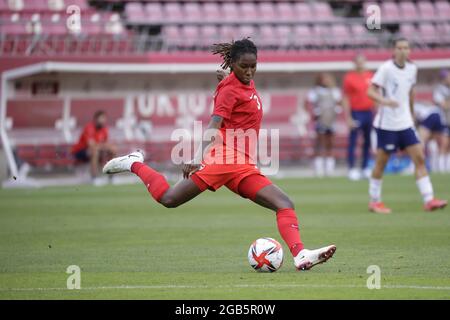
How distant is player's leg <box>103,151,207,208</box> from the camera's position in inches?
370

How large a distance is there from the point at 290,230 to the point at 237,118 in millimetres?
1164

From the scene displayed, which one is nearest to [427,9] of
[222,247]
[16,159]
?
[16,159]

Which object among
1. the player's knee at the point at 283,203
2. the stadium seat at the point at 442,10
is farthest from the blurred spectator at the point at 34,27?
the player's knee at the point at 283,203

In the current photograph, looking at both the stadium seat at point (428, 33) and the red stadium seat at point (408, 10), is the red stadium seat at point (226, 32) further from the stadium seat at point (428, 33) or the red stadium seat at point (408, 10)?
the red stadium seat at point (408, 10)

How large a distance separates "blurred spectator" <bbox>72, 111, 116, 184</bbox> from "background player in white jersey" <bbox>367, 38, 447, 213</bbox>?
34.0ft

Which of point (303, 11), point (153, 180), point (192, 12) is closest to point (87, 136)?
point (192, 12)

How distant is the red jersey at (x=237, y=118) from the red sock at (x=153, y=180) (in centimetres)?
70

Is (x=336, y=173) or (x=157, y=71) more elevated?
(x=157, y=71)

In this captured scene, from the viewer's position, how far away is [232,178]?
9.31 metres

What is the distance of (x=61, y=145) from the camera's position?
1066 inches

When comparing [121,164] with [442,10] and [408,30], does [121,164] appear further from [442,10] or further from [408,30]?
[442,10]

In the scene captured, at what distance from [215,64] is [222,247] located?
18164mm
